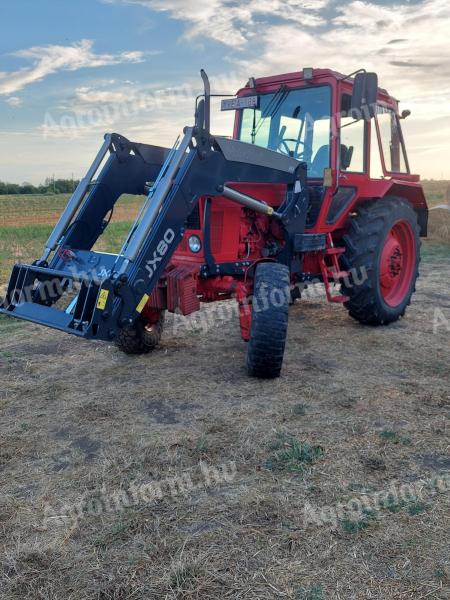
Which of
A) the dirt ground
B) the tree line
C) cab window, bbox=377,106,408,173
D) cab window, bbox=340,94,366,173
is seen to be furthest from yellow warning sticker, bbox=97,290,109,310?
the tree line

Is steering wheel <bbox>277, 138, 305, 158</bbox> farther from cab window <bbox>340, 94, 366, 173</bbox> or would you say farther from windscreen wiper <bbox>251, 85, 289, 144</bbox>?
cab window <bbox>340, 94, 366, 173</bbox>

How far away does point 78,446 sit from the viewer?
3865 millimetres

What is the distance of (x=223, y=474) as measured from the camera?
11.3 feet

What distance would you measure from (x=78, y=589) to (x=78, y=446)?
1.42m

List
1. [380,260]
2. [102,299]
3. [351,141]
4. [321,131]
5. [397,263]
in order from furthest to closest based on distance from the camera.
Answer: [397,263]
[380,260]
[351,141]
[321,131]
[102,299]

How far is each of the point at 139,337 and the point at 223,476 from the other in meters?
2.58

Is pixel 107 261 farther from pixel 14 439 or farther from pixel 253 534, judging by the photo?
pixel 253 534

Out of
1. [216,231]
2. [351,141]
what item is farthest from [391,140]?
[216,231]

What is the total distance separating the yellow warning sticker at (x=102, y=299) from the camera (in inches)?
161

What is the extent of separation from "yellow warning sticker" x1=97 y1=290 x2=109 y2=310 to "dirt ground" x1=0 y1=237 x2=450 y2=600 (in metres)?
0.86

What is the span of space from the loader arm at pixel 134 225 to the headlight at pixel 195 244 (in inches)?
20.6

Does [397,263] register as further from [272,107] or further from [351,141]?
[272,107]

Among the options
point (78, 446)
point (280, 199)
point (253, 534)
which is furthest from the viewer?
point (280, 199)

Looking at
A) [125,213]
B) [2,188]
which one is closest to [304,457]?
[125,213]
